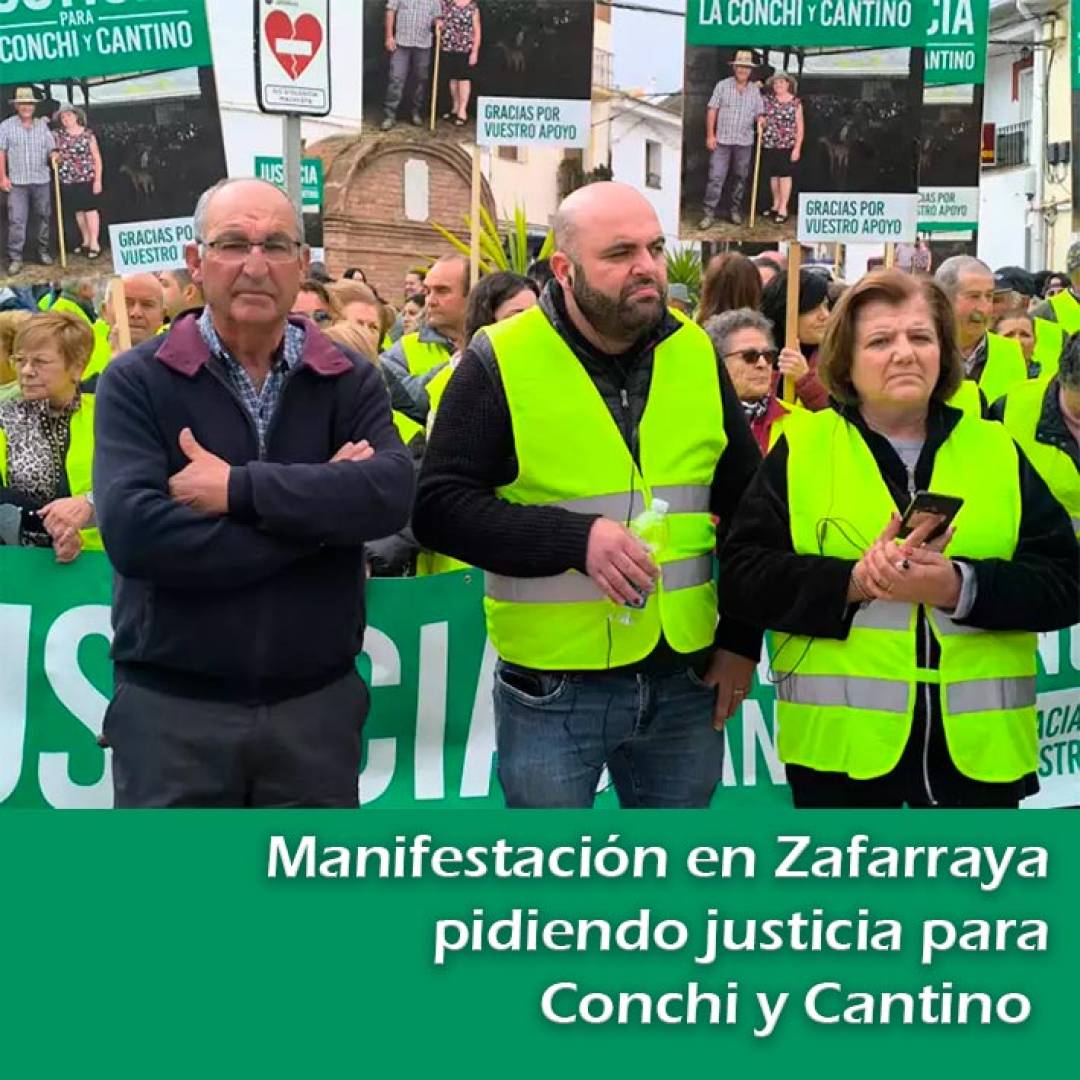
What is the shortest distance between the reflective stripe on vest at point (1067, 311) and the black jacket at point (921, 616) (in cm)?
585

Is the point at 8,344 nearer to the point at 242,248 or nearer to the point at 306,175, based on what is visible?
the point at 242,248

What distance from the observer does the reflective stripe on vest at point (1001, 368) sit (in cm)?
704

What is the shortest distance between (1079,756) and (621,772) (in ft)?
7.91

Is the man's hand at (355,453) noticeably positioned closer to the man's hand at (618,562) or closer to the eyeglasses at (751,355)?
the man's hand at (618,562)

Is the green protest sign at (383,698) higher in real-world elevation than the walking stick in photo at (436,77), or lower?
lower

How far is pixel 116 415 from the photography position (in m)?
3.32

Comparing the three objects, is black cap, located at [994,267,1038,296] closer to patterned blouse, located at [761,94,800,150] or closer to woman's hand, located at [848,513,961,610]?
patterned blouse, located at [761,94,800,150]

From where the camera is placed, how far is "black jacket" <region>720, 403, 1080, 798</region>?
3.43 metres

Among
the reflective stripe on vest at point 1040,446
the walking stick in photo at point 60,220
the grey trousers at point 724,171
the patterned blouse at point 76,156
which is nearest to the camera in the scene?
the reflective stripe on vest at point 1040,446

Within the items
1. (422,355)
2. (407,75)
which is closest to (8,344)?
(422,355)

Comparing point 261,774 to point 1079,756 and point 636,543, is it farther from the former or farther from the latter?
point 1079,756

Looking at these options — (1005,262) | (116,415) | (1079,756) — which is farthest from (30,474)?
(1005,262)

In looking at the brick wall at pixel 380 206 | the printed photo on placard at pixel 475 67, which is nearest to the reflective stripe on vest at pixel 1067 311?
the printed photo on placard at pixel 475 67

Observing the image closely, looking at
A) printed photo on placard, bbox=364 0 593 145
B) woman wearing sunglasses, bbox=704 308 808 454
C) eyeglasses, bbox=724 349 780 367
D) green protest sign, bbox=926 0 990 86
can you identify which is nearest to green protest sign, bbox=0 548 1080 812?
woman wearing sunglasses, bbox=704 308 808 454
